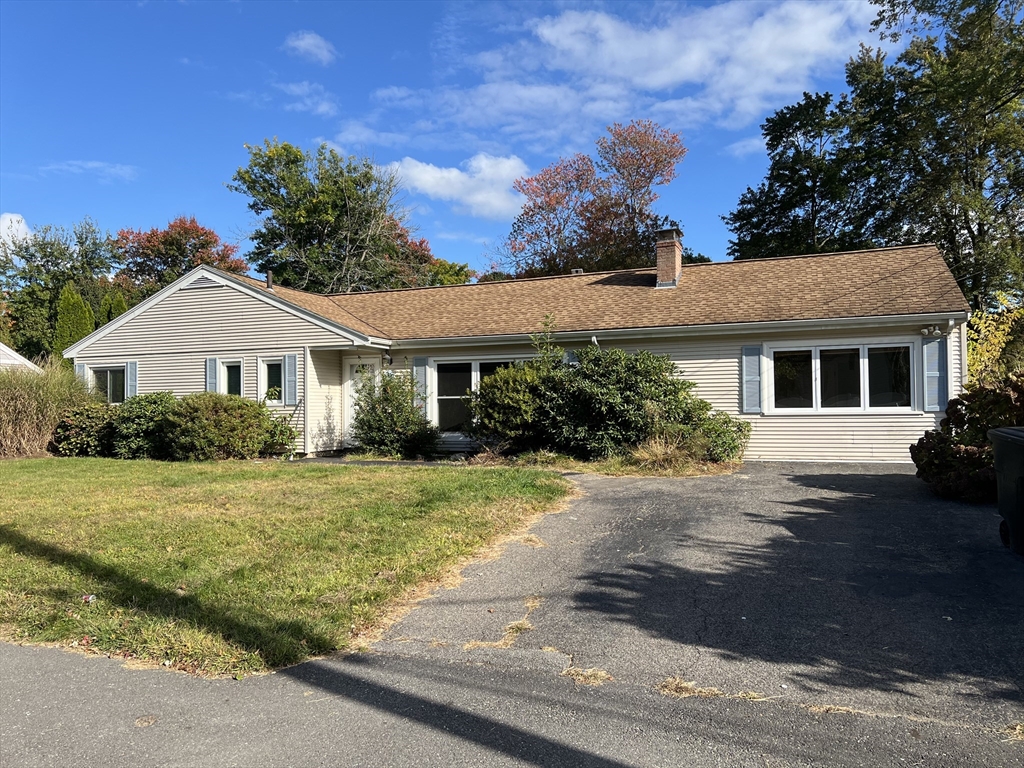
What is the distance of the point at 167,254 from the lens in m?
42.4

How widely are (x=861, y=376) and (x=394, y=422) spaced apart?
31.3 ft

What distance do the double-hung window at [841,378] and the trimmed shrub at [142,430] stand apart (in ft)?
42.8

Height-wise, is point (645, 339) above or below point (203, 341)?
below

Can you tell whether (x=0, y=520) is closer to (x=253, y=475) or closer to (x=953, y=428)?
(x=253, y=475)

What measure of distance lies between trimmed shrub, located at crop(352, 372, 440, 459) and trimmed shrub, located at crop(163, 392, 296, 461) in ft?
6.93

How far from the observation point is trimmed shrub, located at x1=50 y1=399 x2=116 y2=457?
52.4ft

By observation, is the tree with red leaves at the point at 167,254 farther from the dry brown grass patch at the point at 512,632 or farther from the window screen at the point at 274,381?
the dry brown grass patch at the point at 512,632

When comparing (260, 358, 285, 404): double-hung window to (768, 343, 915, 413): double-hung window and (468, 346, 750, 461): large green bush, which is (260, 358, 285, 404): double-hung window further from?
(768, 343, 915, 413): double-hung window

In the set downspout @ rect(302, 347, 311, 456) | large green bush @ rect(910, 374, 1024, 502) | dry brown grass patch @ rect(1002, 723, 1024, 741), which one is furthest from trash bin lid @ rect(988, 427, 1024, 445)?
downspout @ rect(302, 347, 311, 456)

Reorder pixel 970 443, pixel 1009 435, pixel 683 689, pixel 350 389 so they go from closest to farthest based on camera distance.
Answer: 1. pixel 683 689
2. pixel 1009 435
3. pixel 970 443
4. pixel 350 389

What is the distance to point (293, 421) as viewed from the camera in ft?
51.0

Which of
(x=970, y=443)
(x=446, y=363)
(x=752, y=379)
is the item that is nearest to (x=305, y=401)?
(x=446, y=363)

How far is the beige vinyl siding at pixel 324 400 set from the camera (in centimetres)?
1573

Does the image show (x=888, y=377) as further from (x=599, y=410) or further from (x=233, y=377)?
(x=233, y=377)
